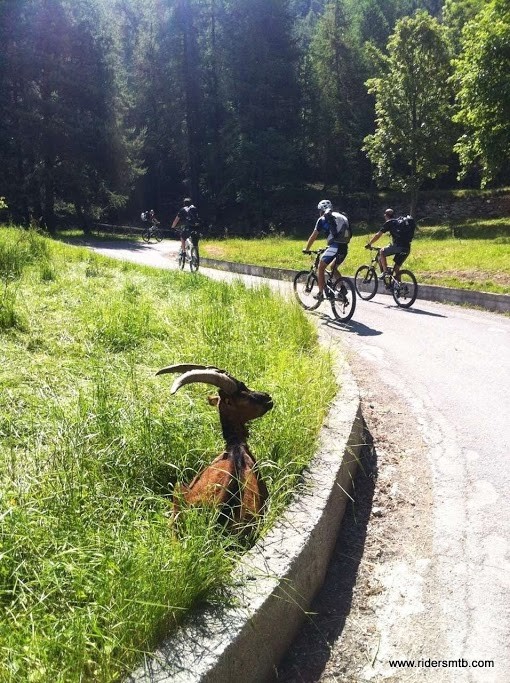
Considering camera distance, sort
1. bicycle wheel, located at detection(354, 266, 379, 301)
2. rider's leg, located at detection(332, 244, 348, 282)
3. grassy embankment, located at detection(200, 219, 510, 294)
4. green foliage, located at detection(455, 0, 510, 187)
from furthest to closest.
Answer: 1. green foliage, located at detection(455, 0, 510, 187)
2. grassy embankment, located at detection(200, 219, 510, 294)
3. bicycle wheel, located at detection(354, 266, 379, 301)
4. rider's leg, located at detection(332, 244, 348, 282)

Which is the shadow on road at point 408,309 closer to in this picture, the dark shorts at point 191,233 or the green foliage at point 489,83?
the dark shorts at point 191,233

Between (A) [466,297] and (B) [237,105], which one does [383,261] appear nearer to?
(A) [466,297]

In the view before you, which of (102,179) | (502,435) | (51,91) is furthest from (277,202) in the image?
(502,435)

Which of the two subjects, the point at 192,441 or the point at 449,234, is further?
the point at 449,234

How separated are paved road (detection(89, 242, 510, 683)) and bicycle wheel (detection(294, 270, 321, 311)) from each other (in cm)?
152

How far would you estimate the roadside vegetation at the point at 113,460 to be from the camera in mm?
2113

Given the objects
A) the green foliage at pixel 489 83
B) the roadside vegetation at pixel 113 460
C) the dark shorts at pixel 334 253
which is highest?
the green foliage at pixel 489 83

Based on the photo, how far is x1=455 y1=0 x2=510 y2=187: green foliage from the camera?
23.3m

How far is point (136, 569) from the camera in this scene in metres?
2.28

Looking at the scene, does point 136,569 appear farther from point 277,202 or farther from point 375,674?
point 277,202

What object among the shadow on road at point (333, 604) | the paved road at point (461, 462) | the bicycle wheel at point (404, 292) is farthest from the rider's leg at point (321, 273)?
the shadow on road at point (333, 604)

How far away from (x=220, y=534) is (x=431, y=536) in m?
1.57

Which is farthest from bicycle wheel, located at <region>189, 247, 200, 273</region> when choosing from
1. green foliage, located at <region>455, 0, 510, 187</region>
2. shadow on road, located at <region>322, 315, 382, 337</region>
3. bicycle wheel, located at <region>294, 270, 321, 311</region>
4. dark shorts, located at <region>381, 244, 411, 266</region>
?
green foliage, located at <region>455, 0, 510, 187</region>

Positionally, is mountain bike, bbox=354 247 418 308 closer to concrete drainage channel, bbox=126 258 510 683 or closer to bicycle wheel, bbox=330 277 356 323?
bicycle wheel, bbox=330 277 356 323
